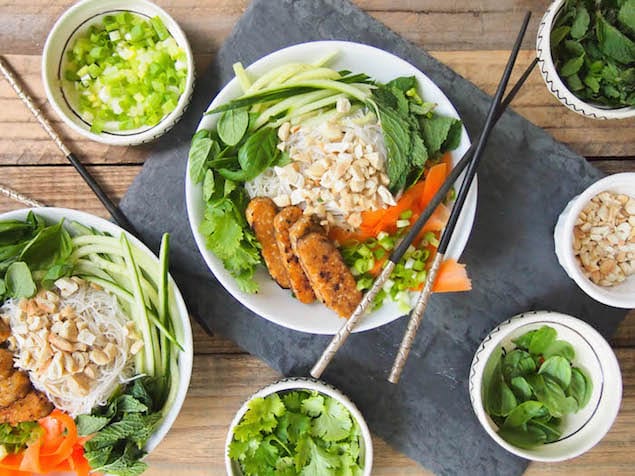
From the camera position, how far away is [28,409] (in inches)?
84.9

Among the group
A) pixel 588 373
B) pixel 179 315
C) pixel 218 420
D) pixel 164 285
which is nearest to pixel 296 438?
pixel 218 420

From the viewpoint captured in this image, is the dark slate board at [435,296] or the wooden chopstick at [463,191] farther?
the dark slate board at [435,296]

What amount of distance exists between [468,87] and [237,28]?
88 centimetres

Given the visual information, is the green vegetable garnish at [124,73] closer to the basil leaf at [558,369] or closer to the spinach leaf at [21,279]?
the spinach leaf at [21,279]

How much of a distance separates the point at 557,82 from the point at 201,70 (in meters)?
1.27

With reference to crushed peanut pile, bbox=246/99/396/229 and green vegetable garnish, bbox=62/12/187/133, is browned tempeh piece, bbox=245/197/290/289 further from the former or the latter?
green vegetable garnish, bbox=62/12/187/133

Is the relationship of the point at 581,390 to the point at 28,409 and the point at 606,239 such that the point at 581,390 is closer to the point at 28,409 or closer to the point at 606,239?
the point at 606,239

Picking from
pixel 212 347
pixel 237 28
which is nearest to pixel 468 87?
pixel 237 28

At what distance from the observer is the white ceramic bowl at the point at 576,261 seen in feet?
7.01

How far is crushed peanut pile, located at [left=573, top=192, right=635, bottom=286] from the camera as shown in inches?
86.9

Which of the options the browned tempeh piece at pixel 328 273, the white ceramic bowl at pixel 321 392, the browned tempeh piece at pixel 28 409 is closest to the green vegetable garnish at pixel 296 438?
the white ceramic bowl at pixel 321 392

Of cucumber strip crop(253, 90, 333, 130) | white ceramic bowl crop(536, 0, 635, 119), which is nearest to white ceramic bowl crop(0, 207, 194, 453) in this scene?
cucumber strip crop(253, 90, 333, 130)

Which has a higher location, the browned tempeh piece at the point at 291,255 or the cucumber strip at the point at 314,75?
the cucumber strip at the point at 314,75

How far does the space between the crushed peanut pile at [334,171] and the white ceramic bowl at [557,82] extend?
629 mm
